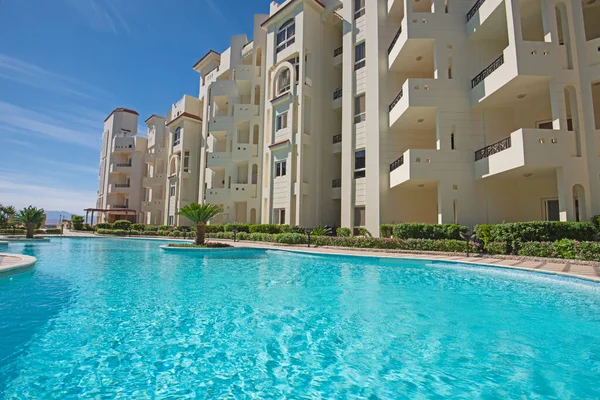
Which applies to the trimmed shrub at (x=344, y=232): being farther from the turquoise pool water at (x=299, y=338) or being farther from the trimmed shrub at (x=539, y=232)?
the turquoise pool water at (x=299, y=338)

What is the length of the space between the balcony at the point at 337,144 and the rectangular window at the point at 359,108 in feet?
8.23

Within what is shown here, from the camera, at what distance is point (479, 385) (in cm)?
344

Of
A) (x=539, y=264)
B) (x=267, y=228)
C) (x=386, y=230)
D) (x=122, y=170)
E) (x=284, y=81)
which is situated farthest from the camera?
(x=122, y=170)

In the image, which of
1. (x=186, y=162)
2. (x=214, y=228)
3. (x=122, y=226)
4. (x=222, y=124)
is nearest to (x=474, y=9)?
(x=222, y=124)

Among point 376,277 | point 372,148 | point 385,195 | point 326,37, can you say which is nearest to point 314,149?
point 372,148

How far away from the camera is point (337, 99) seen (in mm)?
24547

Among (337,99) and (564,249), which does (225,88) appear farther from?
(564,249)

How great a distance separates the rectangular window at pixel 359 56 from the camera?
2239cm

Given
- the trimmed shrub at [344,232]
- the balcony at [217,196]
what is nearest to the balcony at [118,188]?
the balcony at [217,196]

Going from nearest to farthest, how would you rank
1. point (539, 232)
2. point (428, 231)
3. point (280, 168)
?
point (539, 232)
point (428, 231)
point (280, 168)

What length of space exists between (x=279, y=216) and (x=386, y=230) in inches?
376

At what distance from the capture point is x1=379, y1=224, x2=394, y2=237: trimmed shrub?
17.7 meters

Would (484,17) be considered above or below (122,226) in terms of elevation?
above

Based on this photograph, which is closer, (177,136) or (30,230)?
(30,230)
